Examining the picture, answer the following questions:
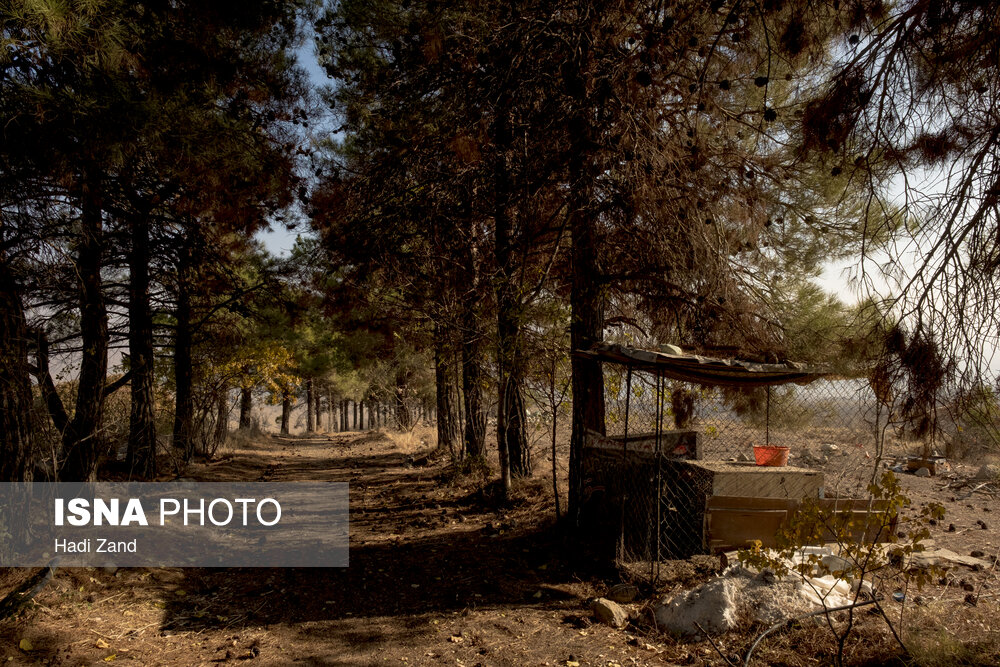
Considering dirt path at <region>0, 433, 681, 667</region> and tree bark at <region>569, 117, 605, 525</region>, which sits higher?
tree bark at <region>569, 117, 605, 525</region>

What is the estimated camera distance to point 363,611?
5.11m

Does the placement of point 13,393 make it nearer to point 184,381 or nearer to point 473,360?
point 473,360

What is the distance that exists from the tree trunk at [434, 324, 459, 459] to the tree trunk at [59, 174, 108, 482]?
3.96 m

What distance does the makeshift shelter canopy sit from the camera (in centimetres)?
510

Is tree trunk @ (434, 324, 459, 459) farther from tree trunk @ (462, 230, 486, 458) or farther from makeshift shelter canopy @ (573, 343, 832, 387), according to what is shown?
makeshift shelter canopy @ (573, 343, 832, 387)

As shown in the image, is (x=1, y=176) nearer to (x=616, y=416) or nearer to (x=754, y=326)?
(x=616, y=416)

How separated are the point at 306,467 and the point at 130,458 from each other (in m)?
5.14

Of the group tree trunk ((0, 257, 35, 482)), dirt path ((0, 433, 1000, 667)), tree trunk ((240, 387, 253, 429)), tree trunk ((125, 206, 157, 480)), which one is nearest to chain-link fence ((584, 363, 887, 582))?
dirt path ((0, 433, 1000, 667))

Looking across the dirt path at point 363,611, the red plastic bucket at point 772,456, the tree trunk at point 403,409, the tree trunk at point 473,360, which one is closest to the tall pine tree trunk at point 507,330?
the tree trunk at point 473,360

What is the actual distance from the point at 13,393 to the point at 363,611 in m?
3.41

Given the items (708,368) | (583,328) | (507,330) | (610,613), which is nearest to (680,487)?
(708,368)

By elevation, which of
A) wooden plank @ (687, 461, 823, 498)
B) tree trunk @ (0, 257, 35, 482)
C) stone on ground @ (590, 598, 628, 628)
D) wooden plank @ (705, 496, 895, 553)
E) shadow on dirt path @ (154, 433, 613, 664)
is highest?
tree trunk @ (0, 257, 35, 482)

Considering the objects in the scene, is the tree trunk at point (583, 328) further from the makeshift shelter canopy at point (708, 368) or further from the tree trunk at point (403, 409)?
the tree trunk at point (403, 409)

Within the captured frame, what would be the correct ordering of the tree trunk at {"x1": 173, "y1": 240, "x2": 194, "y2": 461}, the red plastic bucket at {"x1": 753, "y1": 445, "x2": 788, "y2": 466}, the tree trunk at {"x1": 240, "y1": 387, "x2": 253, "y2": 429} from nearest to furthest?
the red plastic bucket at {"x1": 753, "y1": 445, "x2": 788, "y2": 466}, the tree trunk at {"x1": 173, "y1": 240, "x2": 194, "y2": 461}, the tree trunk at {"x1": 240, "y1": 387, "x2": 253, "y2": 429}
